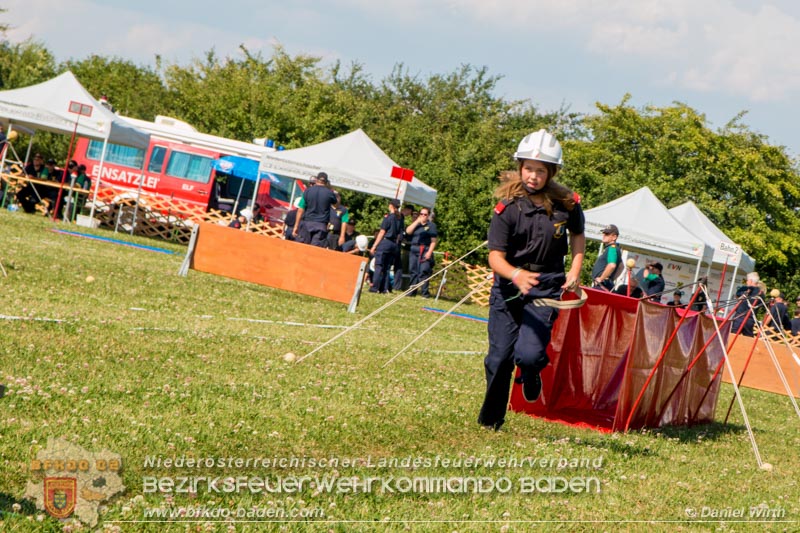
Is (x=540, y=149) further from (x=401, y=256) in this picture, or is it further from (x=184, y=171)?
(x=184, y=171)

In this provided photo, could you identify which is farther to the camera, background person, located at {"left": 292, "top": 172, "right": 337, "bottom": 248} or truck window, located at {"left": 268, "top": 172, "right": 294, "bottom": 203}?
truck window, located at {"left": 268, "top": 172, "right": 294, "bottom": 203}

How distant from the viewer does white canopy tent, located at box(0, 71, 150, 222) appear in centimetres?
2611

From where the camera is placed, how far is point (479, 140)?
44656 mm

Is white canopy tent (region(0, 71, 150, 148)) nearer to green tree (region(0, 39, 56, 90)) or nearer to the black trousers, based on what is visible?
the black trousers

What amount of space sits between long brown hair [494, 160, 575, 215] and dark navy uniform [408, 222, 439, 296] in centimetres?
1905

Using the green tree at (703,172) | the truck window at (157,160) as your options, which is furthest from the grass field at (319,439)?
the green tree at (703,172)

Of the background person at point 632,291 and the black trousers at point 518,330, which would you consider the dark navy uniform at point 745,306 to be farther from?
the black trousers at point 518,330

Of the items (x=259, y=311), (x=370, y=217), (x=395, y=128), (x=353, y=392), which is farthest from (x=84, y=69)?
(x=353, y=392)

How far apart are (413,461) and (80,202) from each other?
25.2 m

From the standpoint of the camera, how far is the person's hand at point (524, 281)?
20.7ft

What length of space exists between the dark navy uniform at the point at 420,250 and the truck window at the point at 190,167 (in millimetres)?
8991

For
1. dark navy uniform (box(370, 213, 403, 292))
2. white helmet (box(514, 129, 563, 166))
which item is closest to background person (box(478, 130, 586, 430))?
white helmet (box(514, 129, 563, 166))

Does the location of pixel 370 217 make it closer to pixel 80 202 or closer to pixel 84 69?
pixel 80 202

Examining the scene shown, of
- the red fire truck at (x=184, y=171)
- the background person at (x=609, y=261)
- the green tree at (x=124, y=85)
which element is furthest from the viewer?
the green tree at (x=124, y=85)
